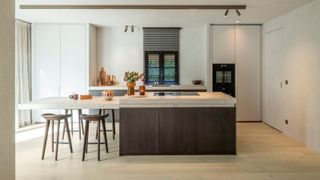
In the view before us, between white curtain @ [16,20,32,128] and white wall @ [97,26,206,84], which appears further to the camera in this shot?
white wall @ [97,26,206,84]

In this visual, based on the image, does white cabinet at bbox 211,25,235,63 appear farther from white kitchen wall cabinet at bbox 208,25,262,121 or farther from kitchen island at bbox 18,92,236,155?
kitchen island at bbox 18,92,236,155

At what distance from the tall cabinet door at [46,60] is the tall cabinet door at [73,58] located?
150 millimetres

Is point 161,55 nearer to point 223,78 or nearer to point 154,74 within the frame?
point 154,74

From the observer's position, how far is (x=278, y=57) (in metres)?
6.82

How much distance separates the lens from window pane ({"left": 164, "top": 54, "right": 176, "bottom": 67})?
8484 millimetres

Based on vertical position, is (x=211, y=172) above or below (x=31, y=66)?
below

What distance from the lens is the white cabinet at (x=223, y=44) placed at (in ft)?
25.8

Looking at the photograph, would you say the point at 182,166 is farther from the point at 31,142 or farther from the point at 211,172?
the point at 31,142

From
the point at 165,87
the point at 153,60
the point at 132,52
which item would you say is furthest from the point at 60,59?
the point at 165,87

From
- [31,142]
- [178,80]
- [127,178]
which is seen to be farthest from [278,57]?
[31,142]

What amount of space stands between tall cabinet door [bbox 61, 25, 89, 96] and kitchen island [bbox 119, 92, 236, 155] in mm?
3308

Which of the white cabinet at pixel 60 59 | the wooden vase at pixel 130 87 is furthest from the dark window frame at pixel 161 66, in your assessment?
the wooden vase at pixel 130 87

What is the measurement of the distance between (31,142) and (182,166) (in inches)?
124

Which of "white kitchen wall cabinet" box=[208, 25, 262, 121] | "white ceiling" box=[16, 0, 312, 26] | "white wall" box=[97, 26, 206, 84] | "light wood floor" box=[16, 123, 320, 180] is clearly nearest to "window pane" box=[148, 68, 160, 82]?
"white wall" box=[97, 26, 206, 84]
